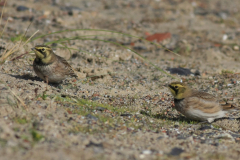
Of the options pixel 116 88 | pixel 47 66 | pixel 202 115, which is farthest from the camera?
pixel 116 88

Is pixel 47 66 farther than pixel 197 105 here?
Yes

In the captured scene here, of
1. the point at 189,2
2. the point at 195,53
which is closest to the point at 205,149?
the point at 195,53

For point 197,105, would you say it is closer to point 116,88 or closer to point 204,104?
point 204,104

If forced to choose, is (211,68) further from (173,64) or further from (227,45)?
(227,45)

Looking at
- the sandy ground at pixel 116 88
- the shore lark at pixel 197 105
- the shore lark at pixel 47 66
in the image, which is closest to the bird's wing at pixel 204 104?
the shore lark at pixel 197 105

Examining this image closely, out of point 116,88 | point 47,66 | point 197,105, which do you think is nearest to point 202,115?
point 197,105

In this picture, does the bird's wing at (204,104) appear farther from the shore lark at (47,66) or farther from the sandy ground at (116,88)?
the shore lark at (47,66)

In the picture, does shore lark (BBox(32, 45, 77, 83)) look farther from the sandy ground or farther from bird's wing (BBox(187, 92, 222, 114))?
bird's wing (BBox(187, 92, 222, 114))

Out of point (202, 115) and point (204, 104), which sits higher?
point (204, 104)

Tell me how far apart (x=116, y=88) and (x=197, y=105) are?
6.68 feet

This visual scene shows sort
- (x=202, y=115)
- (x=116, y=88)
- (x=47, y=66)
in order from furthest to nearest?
(x=116, y=88), (x=47, y=66), (x=202, y=115)

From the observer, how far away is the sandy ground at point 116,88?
466 centimetres

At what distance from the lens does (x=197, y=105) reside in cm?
634

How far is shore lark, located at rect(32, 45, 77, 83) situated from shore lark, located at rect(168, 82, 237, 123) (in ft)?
7.72
